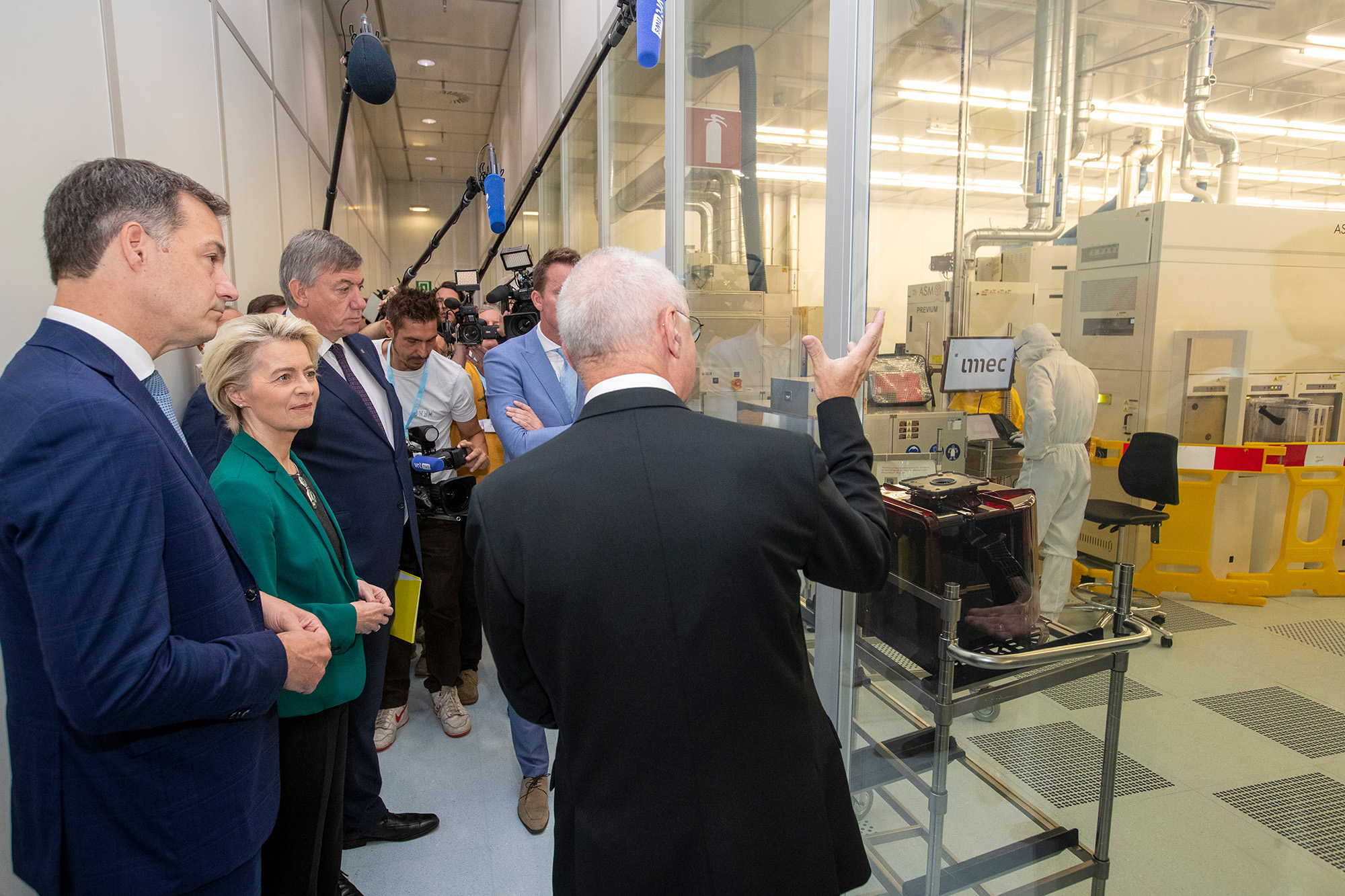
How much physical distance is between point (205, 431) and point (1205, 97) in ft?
7.29

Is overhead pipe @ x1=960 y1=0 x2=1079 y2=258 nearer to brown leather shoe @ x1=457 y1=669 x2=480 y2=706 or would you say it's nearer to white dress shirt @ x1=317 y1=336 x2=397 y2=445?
white dress shirt @ x1=317 y1=336 x2=397 y2=445

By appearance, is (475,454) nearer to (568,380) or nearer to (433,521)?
(433,521)

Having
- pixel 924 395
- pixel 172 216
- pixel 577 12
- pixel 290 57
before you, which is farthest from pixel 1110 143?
pixel 290 57

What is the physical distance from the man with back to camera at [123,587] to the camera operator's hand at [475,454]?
5.86 ft

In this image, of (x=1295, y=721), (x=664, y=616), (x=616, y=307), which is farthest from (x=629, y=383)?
(x=1295, y=721)

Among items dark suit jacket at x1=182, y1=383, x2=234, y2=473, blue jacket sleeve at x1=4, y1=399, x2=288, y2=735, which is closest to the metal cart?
blue jacket sleeve at x1=4, y1=399, x2=288, y2=735

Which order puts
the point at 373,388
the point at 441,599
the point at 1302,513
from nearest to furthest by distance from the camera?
the point at 1302,513 < the point at 373,388 < the point at 441,599

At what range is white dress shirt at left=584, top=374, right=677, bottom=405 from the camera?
0.95 m

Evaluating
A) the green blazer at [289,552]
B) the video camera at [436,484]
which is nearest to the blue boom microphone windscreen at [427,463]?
the video camera at [436,484]

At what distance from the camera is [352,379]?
2.14m

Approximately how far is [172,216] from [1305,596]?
5.64 feet

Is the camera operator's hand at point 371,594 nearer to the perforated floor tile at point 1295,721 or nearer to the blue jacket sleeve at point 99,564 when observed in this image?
the blue jacket sleeve at point 99,564

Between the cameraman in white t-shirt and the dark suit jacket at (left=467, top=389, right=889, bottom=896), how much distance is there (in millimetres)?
2112

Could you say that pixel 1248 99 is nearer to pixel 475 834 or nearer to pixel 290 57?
pixel 475 834
